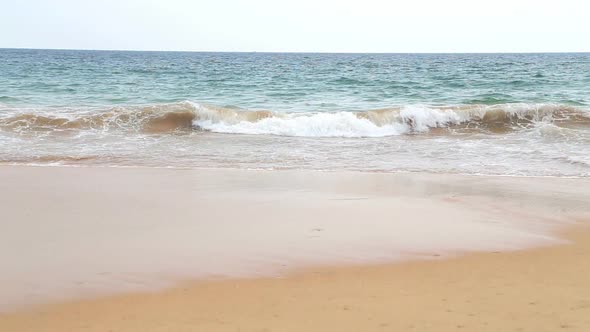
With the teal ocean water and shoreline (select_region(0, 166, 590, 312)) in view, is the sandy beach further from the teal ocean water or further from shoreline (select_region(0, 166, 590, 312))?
the teal ocean water

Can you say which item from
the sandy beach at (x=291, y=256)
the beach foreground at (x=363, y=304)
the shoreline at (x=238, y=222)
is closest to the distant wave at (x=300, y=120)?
the shoreline at (x=238, y=222)

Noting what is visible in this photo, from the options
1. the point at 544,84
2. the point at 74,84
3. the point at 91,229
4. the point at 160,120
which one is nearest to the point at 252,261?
the point at 91,229

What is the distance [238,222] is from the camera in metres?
4.99

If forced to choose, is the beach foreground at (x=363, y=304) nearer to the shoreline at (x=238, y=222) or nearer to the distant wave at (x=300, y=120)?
the shoreline at (x=238, y=222)

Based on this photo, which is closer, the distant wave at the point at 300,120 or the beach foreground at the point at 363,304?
the beach foreground at the point at 363,304

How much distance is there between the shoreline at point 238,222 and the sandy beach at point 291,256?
2 centimetres

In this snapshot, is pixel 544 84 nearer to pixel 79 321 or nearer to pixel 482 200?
Answer: pixel 482 200

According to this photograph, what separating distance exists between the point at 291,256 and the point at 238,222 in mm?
1016

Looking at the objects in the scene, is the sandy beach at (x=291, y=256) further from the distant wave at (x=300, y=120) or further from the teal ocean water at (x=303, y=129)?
the distant wave at (x=300, y=120)

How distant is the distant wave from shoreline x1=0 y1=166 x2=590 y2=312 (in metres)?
5.36

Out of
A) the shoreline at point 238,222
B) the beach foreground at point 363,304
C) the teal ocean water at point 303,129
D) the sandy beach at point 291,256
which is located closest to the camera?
the beach foreground at point 363,304

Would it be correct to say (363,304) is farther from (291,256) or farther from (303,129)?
(303,129)

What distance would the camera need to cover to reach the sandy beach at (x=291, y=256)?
10.2ft

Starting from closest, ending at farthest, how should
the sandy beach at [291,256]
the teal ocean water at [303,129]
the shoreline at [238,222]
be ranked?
1. the sandy beach at [291,256]
2. the shoreline at [238,222]
3. the teal ocean water at [303,129]
